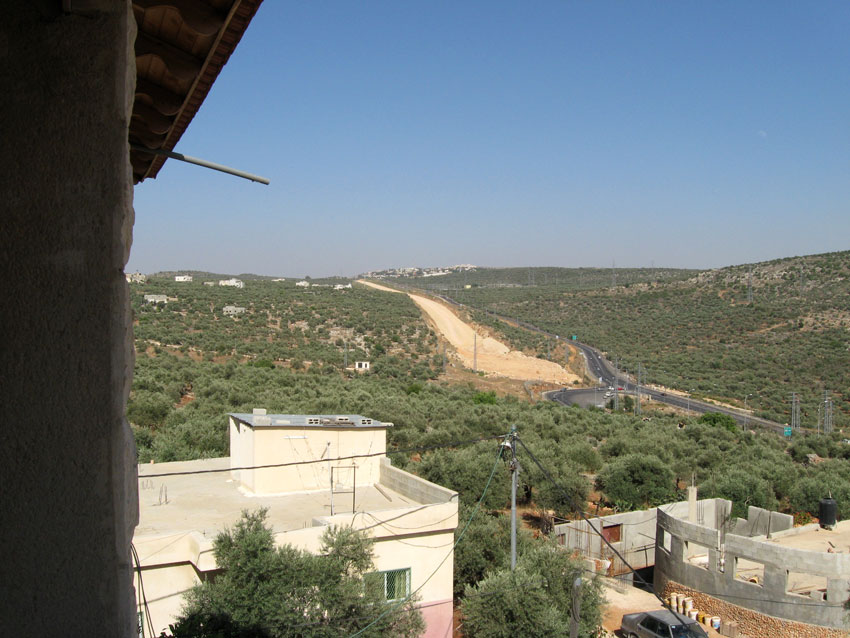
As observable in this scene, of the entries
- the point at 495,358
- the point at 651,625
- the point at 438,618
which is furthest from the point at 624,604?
the point at 495,358

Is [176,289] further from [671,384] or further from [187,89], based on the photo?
[187,89]

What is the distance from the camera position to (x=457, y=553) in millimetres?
15750

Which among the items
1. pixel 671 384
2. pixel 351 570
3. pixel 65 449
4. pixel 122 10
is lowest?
pixel 671 384

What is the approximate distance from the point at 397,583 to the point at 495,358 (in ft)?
174

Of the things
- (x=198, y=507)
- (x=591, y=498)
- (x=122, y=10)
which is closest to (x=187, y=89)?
(x=122, y=10)

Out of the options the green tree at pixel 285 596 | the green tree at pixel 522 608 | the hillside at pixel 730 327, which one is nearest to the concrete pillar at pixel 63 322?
the green tree at pixel 285 596

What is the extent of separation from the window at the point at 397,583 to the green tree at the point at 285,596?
2.97ft

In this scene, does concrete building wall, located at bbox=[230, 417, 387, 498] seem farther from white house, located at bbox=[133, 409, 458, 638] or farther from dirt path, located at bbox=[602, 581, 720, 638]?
dirt path, located at bbox=[602, 581, 720, 638]

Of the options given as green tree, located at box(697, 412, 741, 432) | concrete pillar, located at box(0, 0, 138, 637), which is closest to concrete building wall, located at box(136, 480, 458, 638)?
A: concrete pillar, located at box(0, 0, 138, 637)

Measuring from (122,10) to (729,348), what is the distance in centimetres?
7179

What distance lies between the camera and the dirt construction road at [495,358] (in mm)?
59312

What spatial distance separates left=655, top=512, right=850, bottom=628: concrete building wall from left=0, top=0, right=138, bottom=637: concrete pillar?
1627 centimetres

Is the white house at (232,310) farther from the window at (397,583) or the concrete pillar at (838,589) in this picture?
the concrete pillar at (838,589)

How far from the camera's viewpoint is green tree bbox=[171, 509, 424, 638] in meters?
9.49
